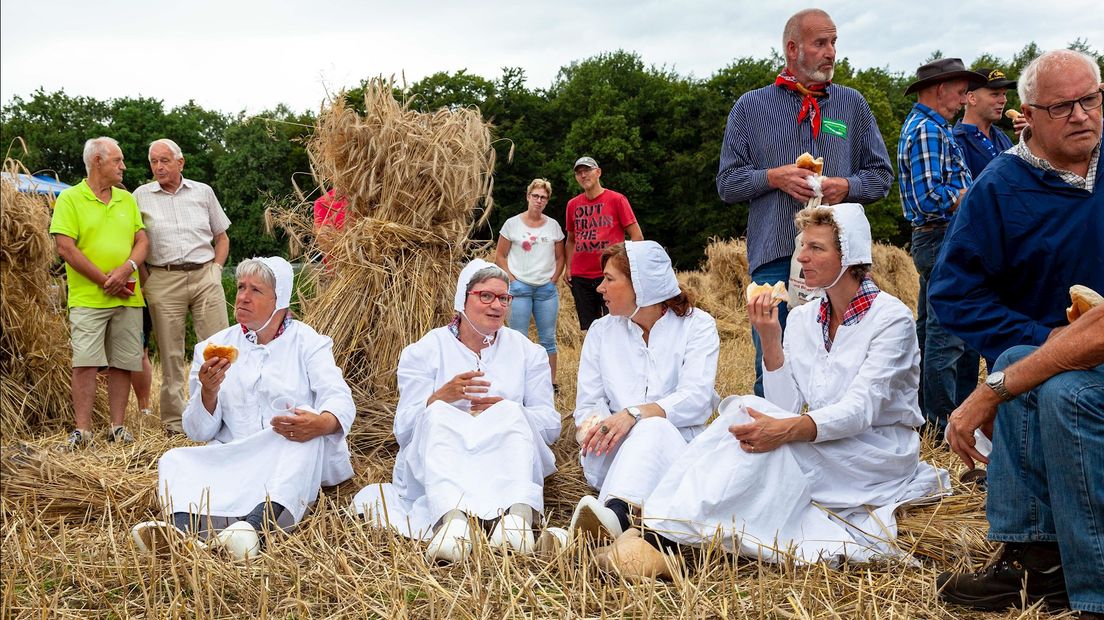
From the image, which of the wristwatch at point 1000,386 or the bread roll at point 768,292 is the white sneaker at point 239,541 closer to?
the bread roll at point 768,292

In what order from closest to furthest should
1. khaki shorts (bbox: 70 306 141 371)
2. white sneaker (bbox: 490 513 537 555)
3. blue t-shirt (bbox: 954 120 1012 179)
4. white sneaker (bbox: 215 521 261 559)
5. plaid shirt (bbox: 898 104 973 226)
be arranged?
white sneaker (bbox: 490 513 537 555) → white sneaker (bbox: 215 521 261 559) → plaid shirt (bbox: 898 104 973 226) → blue t-shirt (bbox: 954 120 1012 179) → khaki shorts (bbox: 70 306 141 371)

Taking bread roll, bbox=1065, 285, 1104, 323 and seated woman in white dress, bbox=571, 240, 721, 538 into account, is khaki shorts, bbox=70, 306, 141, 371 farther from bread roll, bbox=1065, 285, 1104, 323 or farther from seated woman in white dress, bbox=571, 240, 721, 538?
bread roll, bbox=1065, 285, 1104, 323

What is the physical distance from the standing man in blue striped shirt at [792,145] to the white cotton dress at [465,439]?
122cm

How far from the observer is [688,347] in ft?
15.0

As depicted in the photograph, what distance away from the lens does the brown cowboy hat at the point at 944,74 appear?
5660 millimetres

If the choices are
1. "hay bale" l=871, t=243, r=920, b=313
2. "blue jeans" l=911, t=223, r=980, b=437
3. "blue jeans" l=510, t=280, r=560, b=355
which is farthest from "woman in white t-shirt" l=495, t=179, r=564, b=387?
"hay bale" l=871, t=243, r=920, b=313

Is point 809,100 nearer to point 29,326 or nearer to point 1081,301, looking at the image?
point 1081,301

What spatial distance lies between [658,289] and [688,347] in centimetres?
31

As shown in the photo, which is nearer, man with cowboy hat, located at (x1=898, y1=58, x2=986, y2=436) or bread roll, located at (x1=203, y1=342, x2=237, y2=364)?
bread roll, located at (x1=203, y1=342, x2=237, y2=364)

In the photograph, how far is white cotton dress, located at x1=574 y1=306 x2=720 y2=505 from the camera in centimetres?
438

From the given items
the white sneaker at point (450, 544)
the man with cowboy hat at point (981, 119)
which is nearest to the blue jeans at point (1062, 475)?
the white sneaker at point (450, 544)

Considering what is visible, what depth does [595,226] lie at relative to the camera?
820cm

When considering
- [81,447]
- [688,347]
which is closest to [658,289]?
[688,347]

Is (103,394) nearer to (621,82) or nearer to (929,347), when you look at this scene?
(929,347)
